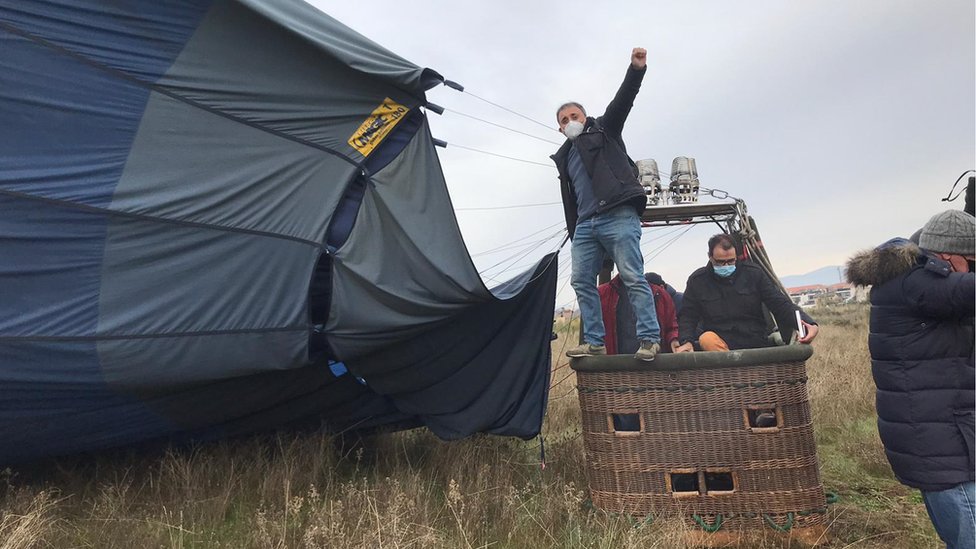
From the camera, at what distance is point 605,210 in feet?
11.3

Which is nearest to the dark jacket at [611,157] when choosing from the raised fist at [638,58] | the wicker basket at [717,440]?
the raised fist at [638,58]

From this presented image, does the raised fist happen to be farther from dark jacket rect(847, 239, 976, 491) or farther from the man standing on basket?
dark jacket rect(847, 239, 976, 491)

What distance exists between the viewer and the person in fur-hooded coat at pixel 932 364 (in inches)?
90.5

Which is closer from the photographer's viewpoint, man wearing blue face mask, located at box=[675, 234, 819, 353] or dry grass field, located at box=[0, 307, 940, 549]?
dry grass field, located at box=[0, 307, 940, 549]

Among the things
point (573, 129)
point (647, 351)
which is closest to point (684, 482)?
point (647, 351)

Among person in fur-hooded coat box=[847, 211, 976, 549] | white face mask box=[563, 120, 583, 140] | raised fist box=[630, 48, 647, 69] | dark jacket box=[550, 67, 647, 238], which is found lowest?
person in fur-hooded coat box=[847, 211, 976, 549]

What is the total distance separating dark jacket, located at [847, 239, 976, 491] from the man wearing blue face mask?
1.27 m

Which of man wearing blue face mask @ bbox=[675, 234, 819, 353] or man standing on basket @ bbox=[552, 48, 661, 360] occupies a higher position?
man standing on basket @ bbox=[552, 48, 661, 360]

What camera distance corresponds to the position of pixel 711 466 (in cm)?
305

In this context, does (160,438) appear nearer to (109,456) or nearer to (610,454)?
(109,456)

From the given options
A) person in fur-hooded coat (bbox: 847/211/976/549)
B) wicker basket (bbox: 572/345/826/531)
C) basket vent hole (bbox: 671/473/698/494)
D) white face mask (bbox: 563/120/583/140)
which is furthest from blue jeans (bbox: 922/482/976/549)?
white face mask (bbox: 563/120/583/140)

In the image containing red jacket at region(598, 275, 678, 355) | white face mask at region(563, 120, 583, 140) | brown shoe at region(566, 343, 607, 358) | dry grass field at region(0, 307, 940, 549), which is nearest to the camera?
dry grass field at region(0, 307, 940, 549)

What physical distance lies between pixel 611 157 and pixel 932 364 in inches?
71.9

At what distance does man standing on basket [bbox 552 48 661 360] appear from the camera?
132 inches
